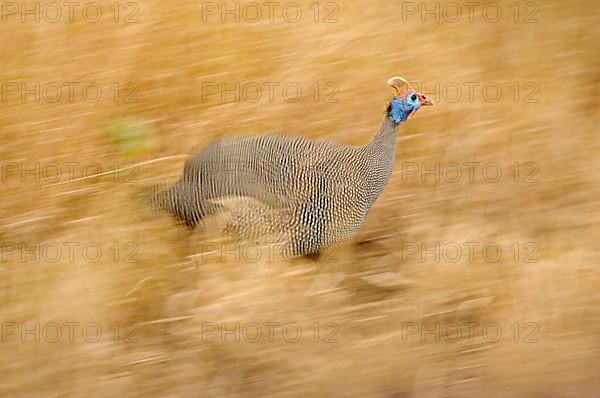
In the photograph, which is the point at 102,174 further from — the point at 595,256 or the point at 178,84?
the point at 595,256

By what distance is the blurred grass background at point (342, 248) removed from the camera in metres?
3.46

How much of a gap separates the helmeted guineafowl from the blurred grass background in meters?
0.12

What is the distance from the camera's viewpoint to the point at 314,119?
15.4 ft

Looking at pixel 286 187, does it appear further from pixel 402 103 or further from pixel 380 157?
pixel 402 103

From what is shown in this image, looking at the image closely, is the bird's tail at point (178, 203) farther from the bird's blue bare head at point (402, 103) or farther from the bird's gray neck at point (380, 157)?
the bird's blue bare head at point (402, 103)

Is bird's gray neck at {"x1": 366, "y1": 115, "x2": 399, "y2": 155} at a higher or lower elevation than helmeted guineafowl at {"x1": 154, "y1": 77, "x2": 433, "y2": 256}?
higher

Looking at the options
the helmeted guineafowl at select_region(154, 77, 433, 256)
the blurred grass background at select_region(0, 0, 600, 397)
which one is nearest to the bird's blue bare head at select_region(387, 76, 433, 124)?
the helmeted guineafowl at select_region(154, 77, 433, 256)

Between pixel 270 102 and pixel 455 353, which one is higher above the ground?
pixel 270 102

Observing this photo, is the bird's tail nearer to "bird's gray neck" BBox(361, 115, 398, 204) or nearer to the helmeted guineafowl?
the helmeted guineafowl

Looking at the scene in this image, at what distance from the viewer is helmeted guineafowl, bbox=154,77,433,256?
147 inches

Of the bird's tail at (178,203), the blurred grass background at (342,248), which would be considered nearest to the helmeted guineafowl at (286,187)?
the bird's tail at (178,203)

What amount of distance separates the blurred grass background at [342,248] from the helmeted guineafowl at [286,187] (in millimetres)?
117

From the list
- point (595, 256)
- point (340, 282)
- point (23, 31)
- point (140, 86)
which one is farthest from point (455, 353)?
point (23, 31)

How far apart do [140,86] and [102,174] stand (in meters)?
0.57
